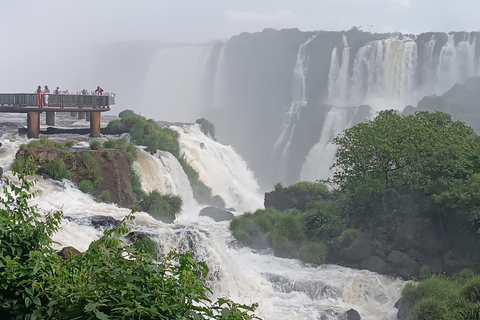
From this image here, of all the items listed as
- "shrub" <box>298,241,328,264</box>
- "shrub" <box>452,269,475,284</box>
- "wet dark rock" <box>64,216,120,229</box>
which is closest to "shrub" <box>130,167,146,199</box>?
"wet dark rock" <box>64,216,120,229</box>

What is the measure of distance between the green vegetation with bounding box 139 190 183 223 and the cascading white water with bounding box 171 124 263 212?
21.6ft

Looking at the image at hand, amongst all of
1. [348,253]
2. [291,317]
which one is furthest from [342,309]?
[348,253]

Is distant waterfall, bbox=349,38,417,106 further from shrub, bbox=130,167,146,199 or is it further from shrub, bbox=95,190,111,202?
shrub, bbox=95,190,111,202

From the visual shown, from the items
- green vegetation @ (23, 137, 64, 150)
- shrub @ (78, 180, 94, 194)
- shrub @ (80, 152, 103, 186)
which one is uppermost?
green vegetation @ (23, 137, 64, 150)

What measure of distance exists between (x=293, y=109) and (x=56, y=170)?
39.4 m

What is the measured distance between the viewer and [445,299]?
43.2 ft

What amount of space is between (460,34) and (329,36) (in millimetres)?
12911

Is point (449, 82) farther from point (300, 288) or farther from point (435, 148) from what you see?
point (300, 288)

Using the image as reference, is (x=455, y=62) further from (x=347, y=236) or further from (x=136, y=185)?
(x=136, y=185)

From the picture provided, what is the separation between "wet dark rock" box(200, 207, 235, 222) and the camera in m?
22.6

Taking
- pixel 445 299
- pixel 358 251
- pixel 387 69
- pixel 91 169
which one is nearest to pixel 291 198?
pixel 358 251

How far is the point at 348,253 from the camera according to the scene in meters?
18.2

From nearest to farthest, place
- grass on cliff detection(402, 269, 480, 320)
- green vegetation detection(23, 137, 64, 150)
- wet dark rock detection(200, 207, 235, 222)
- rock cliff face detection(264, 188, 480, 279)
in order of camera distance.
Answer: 1. grass on cliff detection(402, 269, 480, 320)
2. rock cliff face detection(264, 188, 480, 279)
3. green vegetation detection(23, 137, 64, 150)
4. wet dark rock detection(200, 207, 235, 222)

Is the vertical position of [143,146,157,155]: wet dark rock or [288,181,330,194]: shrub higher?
[143,146,157,155]: wet dark rock
